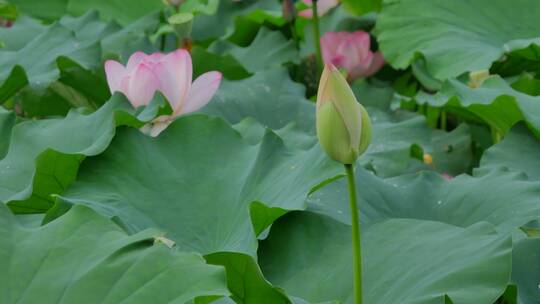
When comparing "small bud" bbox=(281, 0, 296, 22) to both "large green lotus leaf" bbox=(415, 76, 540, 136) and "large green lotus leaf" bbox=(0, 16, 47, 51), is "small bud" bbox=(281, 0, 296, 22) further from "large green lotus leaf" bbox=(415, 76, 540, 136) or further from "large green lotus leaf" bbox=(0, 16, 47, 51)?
"large green lotus leaf" bbox=(415, 76, 540, 136)

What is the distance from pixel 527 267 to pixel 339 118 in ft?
1.16

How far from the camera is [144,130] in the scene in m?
1.71

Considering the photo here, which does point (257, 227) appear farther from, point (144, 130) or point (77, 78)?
point (77, 78)

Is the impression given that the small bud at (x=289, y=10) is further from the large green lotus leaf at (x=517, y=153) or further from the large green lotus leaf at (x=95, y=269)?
the large green lotus leaf at (x=95, y=269)

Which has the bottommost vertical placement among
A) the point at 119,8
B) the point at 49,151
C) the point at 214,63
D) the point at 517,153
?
the point at 119,8

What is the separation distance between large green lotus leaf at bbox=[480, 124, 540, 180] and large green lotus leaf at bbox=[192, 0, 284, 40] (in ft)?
3.43

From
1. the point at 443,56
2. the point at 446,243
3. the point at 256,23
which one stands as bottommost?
the point at 256,23

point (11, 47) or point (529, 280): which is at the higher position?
point (529, 280)

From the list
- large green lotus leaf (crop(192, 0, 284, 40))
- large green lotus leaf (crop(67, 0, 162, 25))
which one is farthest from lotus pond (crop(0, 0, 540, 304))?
large green lotus leaf (crop(67, 0, 162, 25))

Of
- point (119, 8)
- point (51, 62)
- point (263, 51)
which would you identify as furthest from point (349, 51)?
point (119, 8)

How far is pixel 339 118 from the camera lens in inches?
45.4

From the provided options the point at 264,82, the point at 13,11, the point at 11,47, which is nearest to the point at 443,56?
the point at 264,82

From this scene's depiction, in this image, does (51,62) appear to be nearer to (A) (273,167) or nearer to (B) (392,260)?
(A) (273,167)

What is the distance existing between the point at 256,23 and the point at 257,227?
1430mm
